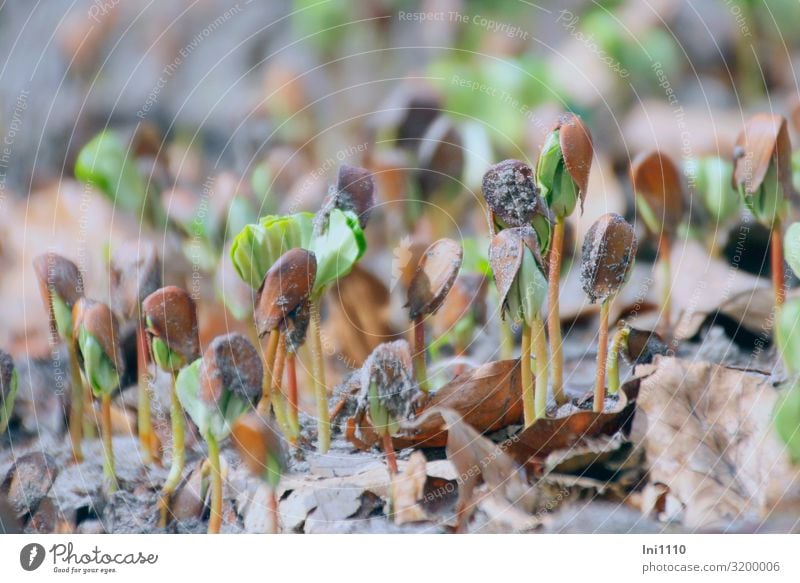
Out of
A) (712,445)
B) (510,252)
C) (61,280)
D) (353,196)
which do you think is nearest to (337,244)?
(353,196)

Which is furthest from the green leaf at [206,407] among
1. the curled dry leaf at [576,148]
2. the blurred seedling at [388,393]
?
the curled dry leaf at [576,148]

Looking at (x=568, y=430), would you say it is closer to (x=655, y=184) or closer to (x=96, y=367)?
(x=655, y=184)

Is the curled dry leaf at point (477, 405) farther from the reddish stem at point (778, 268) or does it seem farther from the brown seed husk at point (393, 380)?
the reddish stem at point (778, 268)

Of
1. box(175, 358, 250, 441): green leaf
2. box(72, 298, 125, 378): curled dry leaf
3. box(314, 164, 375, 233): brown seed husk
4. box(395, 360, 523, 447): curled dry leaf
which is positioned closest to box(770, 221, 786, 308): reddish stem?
box(395, 360, 523, 447): curled dry leaf

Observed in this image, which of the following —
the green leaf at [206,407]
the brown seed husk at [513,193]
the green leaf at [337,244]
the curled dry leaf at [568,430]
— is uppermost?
the brown seed husk at [513,193]

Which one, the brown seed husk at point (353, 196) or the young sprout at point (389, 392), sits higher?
the brown seed husk at point (353, 196)

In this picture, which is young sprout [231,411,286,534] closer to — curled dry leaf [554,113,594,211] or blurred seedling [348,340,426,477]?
blurred seedling [348,340,426,477]
